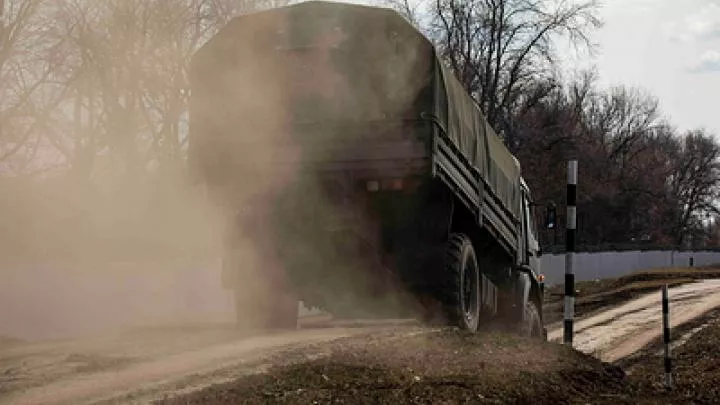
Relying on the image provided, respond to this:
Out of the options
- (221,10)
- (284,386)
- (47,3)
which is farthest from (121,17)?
(284,386)

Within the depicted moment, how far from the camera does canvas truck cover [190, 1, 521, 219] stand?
10.1 m

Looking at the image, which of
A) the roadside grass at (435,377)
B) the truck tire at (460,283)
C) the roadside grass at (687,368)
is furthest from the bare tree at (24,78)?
the roadside grass at (687,368)

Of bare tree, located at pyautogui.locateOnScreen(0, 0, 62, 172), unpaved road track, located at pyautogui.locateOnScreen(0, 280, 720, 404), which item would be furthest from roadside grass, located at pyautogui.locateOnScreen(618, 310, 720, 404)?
bare tree, located at pyautogui.locateOnScreen(0, 0, 62, 172)

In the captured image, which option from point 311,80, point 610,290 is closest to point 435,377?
point 311,80

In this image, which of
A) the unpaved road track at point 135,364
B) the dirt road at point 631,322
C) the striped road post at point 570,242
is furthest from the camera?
the dirt road at point 631,322

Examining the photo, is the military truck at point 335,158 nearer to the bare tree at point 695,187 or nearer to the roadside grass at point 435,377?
the roadside grass at point 435,377

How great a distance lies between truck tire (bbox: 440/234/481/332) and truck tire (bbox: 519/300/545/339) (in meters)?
2.61

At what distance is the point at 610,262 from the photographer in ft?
174

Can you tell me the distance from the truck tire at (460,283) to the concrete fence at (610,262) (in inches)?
948

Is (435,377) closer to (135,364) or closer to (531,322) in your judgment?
(135,364)

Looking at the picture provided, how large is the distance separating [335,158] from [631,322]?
14.0 m

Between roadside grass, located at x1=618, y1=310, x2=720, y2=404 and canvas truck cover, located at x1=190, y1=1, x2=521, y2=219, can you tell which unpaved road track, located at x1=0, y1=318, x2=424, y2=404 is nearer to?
canvas truck cover, located at x1=190, y1=1, x2=521, y2=219

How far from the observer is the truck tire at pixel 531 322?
14029 mm

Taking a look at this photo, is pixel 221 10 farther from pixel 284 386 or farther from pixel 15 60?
pixel 284 386
